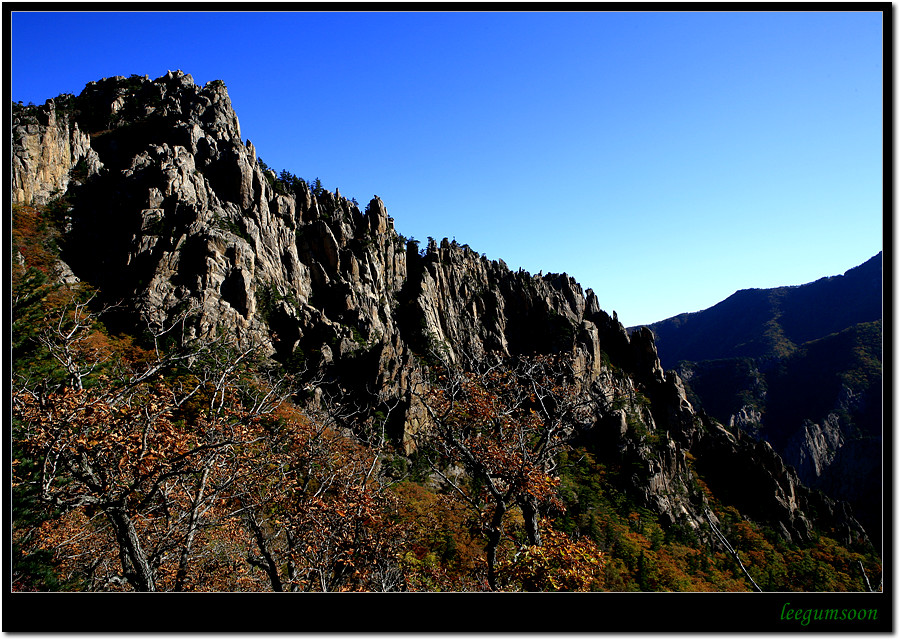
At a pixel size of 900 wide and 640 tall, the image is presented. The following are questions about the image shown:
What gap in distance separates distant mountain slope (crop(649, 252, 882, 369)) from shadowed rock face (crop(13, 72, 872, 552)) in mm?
37152

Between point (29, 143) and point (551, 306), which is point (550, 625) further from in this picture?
point (551, 306)

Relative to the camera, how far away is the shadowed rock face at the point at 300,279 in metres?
42.5

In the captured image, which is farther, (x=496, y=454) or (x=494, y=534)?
(x=496, y=454)

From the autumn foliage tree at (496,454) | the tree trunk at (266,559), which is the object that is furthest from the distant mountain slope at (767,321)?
the tree trunk at (266,559)

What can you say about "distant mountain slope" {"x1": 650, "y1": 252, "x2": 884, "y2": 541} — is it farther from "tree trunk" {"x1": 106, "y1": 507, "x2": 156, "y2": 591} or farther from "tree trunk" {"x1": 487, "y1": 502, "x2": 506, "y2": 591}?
"tree trunk" {"x1": 106, "y1": 507, "x2": 156, "y2": 591}

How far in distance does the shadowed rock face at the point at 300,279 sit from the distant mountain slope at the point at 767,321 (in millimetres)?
37152

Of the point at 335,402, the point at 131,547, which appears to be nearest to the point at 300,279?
the point at 335,402

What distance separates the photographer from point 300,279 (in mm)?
53531

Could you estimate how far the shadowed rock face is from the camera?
42469 mm

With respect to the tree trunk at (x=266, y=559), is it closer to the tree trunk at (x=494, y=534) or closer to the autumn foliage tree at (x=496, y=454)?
the autumn foliage tree at (x=496, y=454)

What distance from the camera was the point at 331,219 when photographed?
61.7m

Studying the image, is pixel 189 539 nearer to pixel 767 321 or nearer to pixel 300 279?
pixel 300 279

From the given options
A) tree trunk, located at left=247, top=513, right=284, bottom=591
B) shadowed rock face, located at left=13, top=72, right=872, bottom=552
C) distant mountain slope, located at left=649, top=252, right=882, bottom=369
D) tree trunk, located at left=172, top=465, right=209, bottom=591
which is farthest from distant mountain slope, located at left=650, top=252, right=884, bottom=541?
tree trunk, located at left=172, top=465, right=209, bottom=591

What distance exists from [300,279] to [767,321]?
125m
